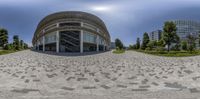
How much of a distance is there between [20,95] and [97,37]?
2149 inches

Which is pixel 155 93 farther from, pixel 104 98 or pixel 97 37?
pixel 97 37

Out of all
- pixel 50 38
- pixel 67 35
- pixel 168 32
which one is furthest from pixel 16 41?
pixel 168 32

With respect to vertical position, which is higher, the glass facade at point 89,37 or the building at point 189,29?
the building at point 189,29

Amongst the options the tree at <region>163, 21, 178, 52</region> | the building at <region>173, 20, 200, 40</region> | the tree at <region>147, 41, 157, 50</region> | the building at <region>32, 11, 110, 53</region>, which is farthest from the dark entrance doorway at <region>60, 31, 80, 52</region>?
the building at <region>173, 20, 200, 40</region>

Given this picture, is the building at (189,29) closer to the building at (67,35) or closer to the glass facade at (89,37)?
the glass facade at (89,37)

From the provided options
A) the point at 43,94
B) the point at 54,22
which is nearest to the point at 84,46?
the point at 54,22

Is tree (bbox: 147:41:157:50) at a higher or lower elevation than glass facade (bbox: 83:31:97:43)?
lower

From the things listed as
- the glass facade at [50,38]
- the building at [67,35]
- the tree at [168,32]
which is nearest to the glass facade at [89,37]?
the building at [67,35]

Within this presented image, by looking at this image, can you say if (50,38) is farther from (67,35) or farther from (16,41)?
(16,41)

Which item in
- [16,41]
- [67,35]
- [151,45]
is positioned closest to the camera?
[16,41]

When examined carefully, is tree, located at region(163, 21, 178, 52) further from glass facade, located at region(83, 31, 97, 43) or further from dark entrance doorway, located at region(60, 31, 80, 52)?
dark entrance doorway, located at region(60, 31, 80, 52)

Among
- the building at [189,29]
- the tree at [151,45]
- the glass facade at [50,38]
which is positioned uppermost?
the building at [189,29]

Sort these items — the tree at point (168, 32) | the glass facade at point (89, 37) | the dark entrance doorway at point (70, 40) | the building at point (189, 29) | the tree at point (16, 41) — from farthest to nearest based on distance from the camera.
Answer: the building at point (189, 29)
the glass facade at point (89, 37)
the dark entrance doorway at point (70, 40)
the tree at point (168, 32)
the tree at point (16, 41)

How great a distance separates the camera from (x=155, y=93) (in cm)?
635
